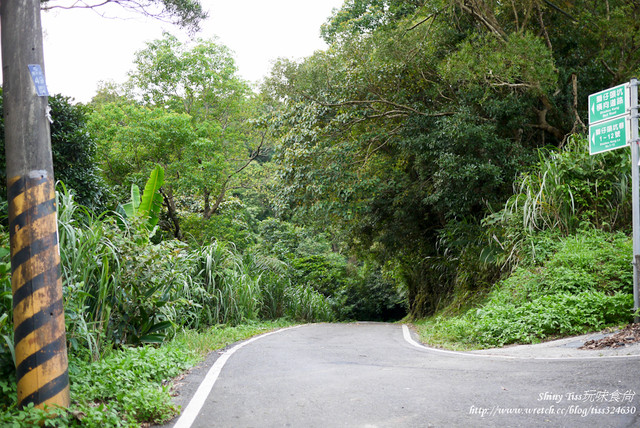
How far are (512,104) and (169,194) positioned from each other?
15.9 metres

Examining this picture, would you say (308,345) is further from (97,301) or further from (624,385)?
(624,385)

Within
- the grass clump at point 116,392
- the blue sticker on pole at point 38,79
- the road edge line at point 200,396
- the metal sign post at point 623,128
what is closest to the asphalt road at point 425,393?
the road edge line at point 200,396

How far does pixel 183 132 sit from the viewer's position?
22.9 meters

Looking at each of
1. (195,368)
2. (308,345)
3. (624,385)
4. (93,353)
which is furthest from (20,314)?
(308,345)

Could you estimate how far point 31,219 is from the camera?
13.9ft

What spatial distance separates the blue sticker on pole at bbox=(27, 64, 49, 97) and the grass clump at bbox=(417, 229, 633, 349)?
731cm

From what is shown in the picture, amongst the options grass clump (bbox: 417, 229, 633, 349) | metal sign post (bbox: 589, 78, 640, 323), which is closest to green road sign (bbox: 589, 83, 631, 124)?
metal sign post (bbox: 589, 78, 640, 323)

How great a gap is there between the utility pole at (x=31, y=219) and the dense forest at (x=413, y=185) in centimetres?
60

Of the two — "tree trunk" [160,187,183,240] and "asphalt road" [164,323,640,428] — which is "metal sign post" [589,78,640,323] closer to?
"asphalt road" [164,323,640,428]

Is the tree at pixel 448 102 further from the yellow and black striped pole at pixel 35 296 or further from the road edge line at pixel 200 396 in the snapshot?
the yellow and black striped pole at pixel 35 296

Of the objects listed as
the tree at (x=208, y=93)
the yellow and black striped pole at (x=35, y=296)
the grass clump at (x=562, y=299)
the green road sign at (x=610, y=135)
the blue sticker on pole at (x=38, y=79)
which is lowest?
the grass clump at (x=562, y=299)

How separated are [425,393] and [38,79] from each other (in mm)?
4559

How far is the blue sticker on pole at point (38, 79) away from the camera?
14.1 ft

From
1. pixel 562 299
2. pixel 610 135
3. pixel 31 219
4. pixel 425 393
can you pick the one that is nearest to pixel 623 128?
pixel 610 135
